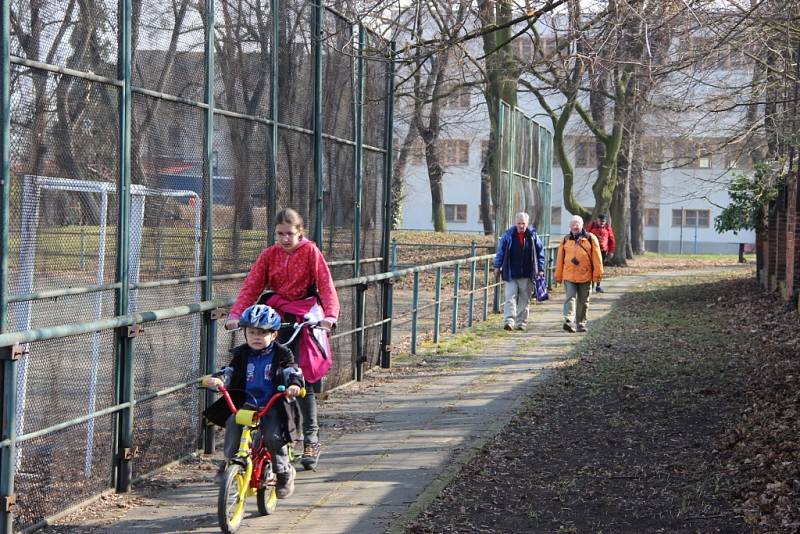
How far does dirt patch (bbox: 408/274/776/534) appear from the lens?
6826mm

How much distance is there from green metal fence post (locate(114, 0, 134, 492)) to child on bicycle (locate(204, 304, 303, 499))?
67cm

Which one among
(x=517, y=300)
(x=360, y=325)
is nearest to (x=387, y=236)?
(x=360, y=325)

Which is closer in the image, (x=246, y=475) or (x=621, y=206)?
(x=246, y=475)

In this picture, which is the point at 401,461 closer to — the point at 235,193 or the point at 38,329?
the point at 235,193

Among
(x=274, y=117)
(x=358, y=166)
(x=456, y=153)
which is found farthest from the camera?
(x=456, y=153)

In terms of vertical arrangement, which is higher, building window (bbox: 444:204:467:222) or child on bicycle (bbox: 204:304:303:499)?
building window (bbox: 444:204:467:222)

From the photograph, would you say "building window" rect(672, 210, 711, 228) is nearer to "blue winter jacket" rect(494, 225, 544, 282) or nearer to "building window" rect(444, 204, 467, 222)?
"building window" rect(444, 204, 467, 222)

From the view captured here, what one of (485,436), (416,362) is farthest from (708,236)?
(485,436)

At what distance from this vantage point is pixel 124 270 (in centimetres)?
702

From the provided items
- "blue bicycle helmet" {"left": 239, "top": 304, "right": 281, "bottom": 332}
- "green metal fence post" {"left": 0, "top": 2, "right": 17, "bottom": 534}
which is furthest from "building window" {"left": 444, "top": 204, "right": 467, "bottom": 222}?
"green metal fence post" {"left": 0, "top": 2, "right": 17, "bottom": 534}

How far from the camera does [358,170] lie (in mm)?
12148

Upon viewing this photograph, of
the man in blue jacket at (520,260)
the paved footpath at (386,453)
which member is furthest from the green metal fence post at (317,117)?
the man in blue jacket at (520,260)

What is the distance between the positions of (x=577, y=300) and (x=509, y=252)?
49.2 inches

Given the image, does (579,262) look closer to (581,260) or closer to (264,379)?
(581,260)
